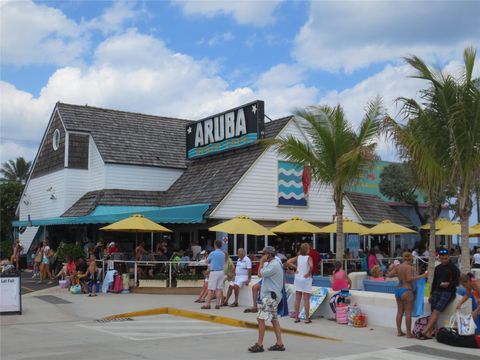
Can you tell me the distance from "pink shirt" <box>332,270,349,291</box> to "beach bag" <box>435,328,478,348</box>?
284cm

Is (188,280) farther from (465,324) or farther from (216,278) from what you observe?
(465,324)

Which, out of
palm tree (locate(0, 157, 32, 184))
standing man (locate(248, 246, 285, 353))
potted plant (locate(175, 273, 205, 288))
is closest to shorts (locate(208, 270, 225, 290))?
potted plant (locate(175, 273, 205, 288))

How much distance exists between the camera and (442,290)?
36.3 ft

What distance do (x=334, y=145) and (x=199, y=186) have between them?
31.1ft

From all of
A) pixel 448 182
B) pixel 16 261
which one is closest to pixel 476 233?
pixel 448 182

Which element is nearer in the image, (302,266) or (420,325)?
(420,325)

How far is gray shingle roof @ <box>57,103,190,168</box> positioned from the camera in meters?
28.3

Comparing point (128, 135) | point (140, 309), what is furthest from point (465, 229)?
point (128, 135)

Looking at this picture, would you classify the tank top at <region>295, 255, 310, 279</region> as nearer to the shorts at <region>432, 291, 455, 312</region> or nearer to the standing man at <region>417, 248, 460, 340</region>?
the standing man at <region>417, 248, 460, 340</region>

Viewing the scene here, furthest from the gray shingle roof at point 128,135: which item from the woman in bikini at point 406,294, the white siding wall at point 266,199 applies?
the woman in bikini at point 406,294

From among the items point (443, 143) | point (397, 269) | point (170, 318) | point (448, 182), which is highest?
point (443, 143)

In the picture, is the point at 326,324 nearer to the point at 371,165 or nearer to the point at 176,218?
the point at 371,165

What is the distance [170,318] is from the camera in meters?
14.6

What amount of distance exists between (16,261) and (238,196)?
10837 millimetres
